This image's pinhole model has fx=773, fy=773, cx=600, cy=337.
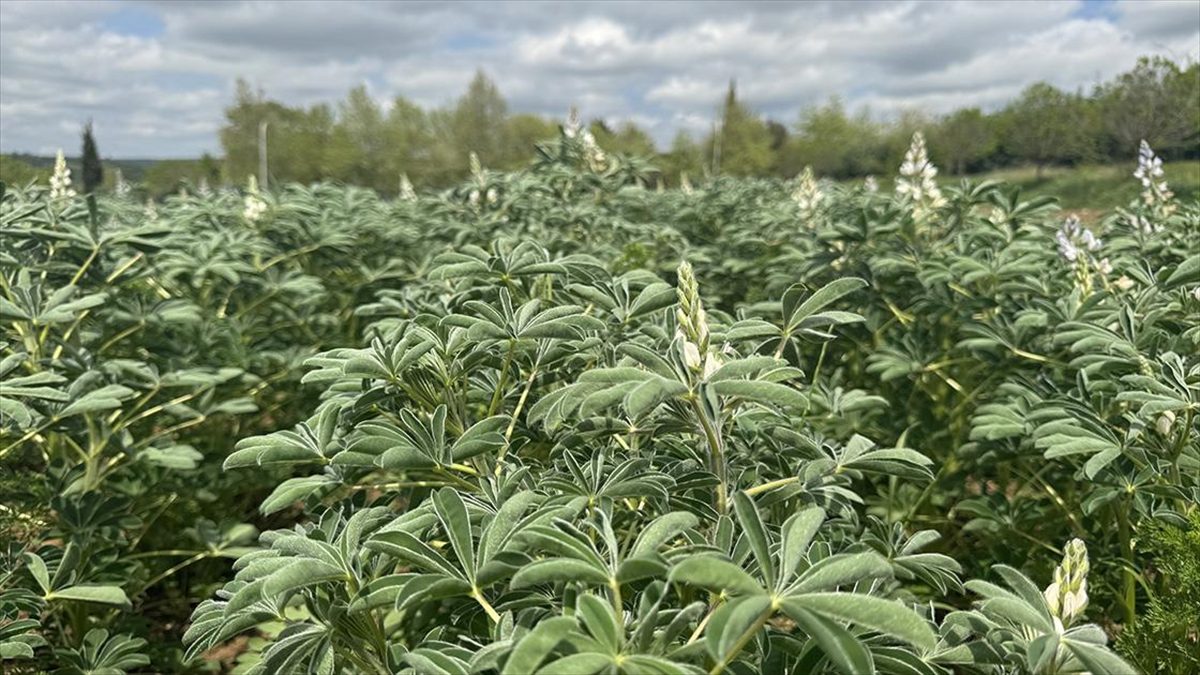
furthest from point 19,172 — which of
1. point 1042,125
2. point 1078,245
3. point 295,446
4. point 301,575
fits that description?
point 1042,125

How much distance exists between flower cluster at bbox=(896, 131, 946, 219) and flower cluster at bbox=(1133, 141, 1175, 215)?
873mm

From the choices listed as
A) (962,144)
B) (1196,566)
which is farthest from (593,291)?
(962,144)

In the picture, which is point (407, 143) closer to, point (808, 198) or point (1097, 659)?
point (808, 198)

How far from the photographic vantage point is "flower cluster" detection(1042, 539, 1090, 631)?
1.05 meters

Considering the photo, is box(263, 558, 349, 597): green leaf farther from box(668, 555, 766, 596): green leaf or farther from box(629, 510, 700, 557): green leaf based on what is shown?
box(668, 555, 766, 596): green leaf

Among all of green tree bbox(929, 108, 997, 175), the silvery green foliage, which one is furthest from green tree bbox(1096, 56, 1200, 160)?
green tree bbox(929, 108, 997, 175)

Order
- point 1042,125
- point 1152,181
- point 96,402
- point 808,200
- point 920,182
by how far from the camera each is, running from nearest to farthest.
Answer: point 96,402 → point 1152,181 → point 920,182 → point 808,200 → point 1042,125

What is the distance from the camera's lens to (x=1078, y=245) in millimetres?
3066

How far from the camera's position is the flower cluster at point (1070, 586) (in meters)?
1.05

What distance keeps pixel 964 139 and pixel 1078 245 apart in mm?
35158

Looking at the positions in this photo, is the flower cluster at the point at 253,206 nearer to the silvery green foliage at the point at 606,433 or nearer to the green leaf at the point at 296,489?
the silvery green foliage at the point at 606,433

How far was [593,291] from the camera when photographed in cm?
177

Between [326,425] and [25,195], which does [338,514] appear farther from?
[25,195]

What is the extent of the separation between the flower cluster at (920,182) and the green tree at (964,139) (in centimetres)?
3230
